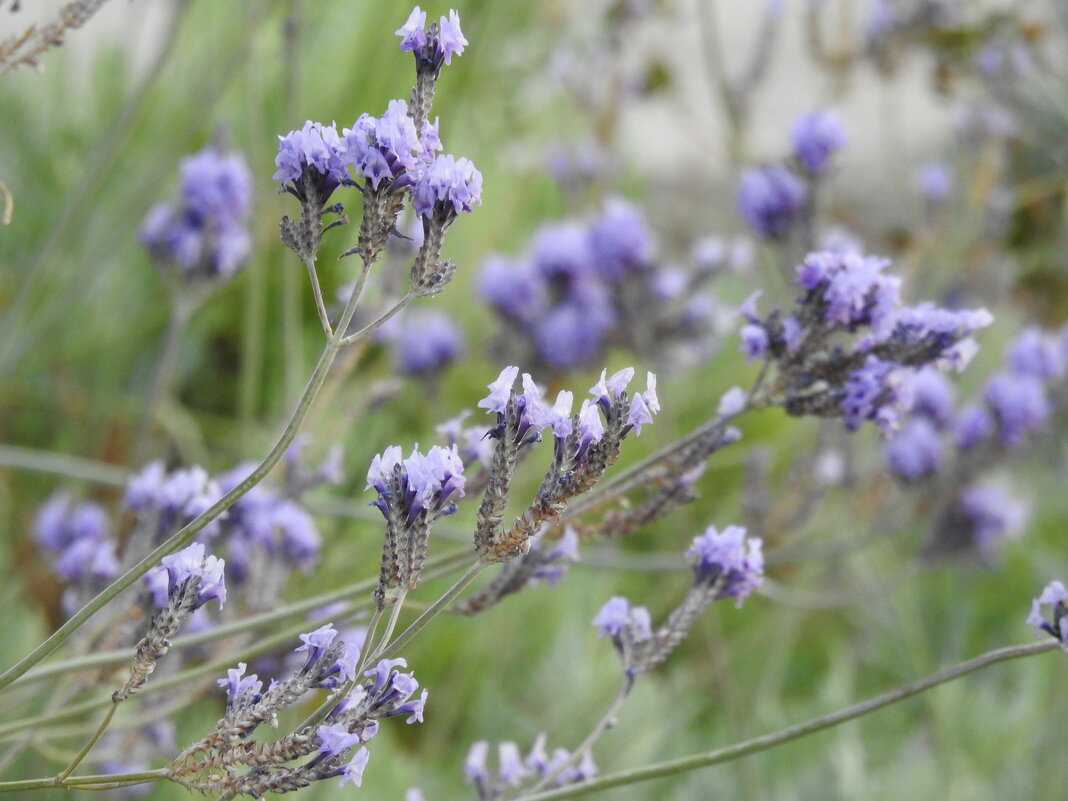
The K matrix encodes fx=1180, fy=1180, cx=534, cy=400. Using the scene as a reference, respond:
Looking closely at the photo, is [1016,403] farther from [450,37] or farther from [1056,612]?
[450,37]

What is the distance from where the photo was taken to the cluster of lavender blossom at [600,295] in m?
1.33

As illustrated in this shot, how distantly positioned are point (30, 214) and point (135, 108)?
1.30 meters

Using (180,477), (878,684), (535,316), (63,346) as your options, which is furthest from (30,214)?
(878,684)

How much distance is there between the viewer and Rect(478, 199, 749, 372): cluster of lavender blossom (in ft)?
4.38

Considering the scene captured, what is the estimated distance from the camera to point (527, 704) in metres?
1.87

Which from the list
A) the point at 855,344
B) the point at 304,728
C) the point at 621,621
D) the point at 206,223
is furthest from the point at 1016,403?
the point at 304,728

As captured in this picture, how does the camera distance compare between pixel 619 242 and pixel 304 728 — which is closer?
pixel 304 728

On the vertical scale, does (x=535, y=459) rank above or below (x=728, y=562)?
above

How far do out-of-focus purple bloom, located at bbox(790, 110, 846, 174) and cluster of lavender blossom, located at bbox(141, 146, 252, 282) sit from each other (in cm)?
49

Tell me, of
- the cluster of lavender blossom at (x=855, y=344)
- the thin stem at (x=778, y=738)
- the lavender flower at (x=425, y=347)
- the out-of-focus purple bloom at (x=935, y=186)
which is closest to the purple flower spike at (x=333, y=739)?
the thin stem at (x=778, y=738)

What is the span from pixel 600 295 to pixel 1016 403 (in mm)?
499

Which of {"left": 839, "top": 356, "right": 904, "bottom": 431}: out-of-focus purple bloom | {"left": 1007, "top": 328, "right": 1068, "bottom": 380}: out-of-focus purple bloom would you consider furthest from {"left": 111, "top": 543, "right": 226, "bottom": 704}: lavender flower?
{"left": 1007, "top": 328, "right": 1068, "bottom": 380}: out-of-focus purple bloom

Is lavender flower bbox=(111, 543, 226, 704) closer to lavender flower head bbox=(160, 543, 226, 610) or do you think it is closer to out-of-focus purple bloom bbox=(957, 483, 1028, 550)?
lavender flower head bbox=(160, 543, 226, 610)

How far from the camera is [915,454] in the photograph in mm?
1227
